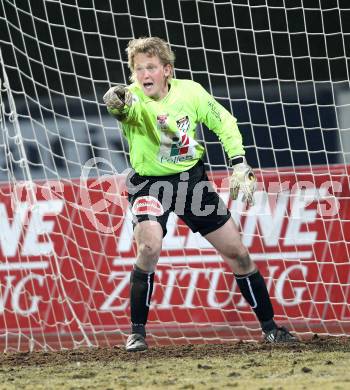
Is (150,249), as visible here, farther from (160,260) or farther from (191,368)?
(160,260)

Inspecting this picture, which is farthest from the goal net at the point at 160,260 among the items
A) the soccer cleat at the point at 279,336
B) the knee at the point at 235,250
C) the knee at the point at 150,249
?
the knee at the point at 150,249

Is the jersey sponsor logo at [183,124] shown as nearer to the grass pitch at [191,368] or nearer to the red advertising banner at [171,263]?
the grass pitch at [191,368]

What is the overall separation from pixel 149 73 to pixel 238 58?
14.7ft

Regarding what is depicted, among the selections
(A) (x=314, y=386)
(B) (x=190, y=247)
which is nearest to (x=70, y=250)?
(B) (x=190, y=247)

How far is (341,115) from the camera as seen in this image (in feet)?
31.3

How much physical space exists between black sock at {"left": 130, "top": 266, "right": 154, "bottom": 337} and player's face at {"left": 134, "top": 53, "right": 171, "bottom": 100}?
44.3 inches

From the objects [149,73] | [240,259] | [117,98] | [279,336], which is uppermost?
[149,73]

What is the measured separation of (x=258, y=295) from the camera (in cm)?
657

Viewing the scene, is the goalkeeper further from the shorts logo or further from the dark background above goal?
the dark background above goal

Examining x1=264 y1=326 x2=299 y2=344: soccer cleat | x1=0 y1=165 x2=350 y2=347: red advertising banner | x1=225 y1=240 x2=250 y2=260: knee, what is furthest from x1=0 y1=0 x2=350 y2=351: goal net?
x1=225 y1=240 x2=250 y2=260: knee

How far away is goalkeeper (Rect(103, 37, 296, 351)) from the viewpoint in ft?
20.3

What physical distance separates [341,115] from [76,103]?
265 centimetres

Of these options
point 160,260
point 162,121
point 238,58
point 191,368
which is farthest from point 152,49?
point 238,58

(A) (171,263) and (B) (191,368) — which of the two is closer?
(B) (191,368)
